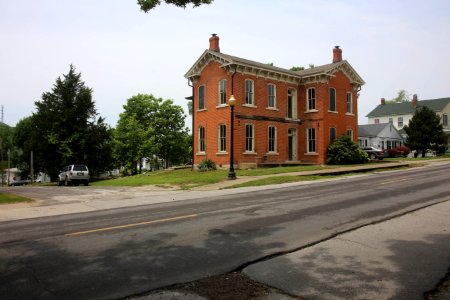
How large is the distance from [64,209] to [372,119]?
6991 cm

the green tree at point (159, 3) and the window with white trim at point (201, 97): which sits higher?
the window with white trim at point (201, 97)

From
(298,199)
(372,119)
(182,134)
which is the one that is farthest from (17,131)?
(298,199)

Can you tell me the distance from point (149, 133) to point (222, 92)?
2515 cm

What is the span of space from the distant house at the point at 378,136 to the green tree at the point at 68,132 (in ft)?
121

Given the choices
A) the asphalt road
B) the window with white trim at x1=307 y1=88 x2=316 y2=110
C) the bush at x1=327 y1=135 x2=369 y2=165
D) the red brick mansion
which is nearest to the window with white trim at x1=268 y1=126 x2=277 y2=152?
the red brick mansion

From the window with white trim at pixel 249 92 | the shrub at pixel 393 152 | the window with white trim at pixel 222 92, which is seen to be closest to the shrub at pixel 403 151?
the shrub at pixel 393 152

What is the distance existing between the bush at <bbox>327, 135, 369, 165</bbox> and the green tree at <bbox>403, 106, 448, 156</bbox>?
17604 mm

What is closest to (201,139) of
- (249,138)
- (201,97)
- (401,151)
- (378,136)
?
(201,97)

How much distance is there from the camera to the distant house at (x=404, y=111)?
6456 cm

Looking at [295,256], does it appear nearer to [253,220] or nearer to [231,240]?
[231,240]

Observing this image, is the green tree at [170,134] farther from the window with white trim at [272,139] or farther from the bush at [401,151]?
the bush at [401,151]

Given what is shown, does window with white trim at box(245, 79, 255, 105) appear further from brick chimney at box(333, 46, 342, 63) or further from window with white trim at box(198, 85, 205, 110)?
brick chimney at box(333, 46, 342, 63)

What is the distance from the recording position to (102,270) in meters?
5.45

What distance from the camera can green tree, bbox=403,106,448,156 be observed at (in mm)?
46094
